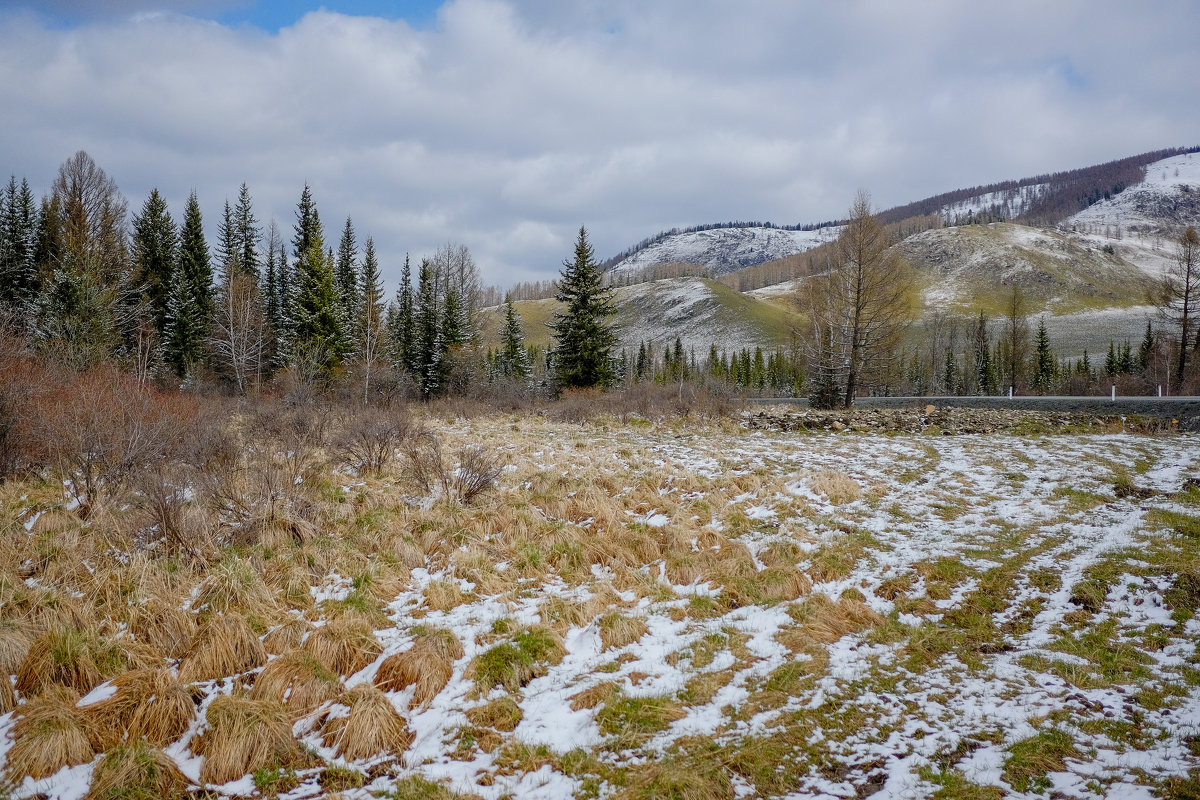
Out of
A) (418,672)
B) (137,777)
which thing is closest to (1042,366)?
(418,672)

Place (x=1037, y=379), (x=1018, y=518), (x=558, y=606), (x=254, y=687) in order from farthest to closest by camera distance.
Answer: (x=1037, y=379), (x=1018, y=518), (x=558, y=606), (x=254, y=687)

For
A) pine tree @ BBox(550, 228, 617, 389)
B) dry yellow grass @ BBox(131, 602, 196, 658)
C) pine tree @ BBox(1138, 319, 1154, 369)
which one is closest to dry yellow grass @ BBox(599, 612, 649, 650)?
dry yellow grass @ BBox(131, 602, 196, 658)

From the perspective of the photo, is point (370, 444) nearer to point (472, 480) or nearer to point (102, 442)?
point (472, 480)

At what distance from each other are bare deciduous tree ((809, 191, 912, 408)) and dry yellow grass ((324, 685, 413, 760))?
24265 mm

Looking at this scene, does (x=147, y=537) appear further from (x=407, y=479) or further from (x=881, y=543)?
(x=881, y=543)

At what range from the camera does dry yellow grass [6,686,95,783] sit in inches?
148

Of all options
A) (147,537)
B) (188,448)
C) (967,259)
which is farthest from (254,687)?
(967,259)

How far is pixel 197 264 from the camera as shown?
35.8m

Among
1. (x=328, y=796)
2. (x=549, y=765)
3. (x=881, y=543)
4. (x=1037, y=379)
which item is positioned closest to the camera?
(x=328, y=796)

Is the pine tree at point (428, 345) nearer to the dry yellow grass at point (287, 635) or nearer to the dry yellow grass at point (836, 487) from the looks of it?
the dry yellow grass at point (836, 487)

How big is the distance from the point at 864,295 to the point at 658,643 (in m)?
23.0

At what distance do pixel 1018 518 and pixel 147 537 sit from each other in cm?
1179

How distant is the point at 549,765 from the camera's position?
3771 mm

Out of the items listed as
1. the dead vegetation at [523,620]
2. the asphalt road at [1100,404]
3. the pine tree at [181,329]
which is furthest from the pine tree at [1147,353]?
the pine tree at [181,329]
